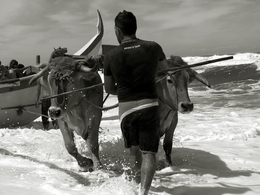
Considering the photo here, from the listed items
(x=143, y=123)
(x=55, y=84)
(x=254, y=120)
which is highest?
(x=55, y=84)

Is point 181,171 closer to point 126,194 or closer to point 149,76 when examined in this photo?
point 126,194

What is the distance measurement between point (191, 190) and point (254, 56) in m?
54.0

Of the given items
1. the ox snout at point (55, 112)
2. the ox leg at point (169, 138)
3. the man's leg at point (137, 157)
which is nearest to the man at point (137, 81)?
the man's leg at point (137, 157)

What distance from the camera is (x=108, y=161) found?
21.3 feet

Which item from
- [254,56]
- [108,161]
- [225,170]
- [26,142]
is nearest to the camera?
[225,170]

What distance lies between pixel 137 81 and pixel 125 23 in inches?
26.3

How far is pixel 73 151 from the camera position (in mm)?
5781

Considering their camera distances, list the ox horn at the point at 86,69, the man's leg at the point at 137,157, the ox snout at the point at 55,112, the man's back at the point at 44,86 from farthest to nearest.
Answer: the man's back at the point at 44,86 < the ox horn at the point at 86,69 < the ox snout at the point at 55,112 < the man's leg at the point at 137,157

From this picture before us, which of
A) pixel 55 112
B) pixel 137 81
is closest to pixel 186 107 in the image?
pixel 137 81

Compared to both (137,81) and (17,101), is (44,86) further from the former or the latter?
(17,101)

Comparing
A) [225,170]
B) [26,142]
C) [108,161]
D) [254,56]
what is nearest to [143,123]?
[225,170]

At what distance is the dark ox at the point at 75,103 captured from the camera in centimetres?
532

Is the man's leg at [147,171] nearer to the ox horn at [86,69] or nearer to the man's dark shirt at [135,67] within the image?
the man's dark shirt at [135,67]

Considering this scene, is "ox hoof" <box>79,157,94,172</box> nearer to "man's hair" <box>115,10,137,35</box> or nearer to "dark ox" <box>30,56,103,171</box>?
"dark ox" <box>30,56,103,171</box>
